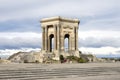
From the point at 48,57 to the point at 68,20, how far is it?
9.52 metres

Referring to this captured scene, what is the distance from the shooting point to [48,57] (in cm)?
4512

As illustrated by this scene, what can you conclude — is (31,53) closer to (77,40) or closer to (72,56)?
(72,56)

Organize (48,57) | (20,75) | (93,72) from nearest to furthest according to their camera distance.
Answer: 1. (20,75)
2. (93,72)
3. (48,57)

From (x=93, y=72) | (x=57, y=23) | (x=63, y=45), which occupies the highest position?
(x=57, y=23)

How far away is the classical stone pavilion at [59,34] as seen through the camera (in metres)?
49.4

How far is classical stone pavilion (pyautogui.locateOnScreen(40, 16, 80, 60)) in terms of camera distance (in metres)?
49.4

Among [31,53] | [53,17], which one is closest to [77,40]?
[53,17]

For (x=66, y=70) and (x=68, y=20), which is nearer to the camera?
(x=66, y=70)

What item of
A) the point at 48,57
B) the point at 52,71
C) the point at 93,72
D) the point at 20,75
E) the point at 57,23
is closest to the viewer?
the point at 20,75

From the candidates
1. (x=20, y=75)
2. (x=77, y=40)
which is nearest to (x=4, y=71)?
(x=20, y=75)

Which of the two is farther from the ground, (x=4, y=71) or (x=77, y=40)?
(x=77, y=40)

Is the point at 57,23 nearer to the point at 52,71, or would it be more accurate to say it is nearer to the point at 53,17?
the point at 53,17

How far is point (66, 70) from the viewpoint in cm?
2058

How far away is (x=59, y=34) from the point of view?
49.9 meters
